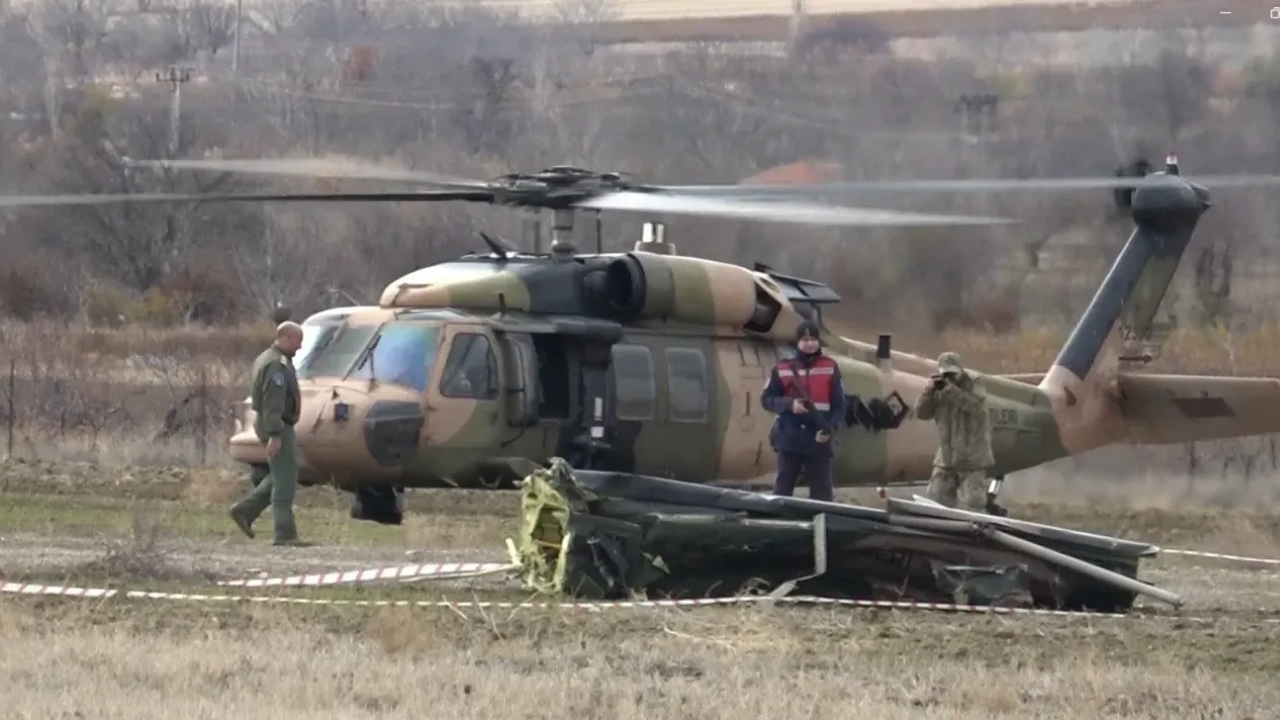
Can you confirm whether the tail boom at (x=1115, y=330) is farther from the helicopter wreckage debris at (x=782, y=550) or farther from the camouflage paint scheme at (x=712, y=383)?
the helicopter wreckage debris at (x=782, y=550)

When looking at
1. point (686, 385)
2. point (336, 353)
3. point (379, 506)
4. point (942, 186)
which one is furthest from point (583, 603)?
point (686, 385)

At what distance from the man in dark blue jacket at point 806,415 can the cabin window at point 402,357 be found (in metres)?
2.69

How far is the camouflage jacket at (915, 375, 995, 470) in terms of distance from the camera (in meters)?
16.3

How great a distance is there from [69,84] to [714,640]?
39072 millimetres

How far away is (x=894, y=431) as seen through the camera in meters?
18.9

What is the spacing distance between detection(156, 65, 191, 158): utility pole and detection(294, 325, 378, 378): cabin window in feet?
77.4

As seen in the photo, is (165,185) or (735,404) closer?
(735,404)

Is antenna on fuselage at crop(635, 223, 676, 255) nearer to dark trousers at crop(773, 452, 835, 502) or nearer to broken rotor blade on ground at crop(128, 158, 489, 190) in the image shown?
broken rotor blade on ground at crop(128, 158, 489, 190)

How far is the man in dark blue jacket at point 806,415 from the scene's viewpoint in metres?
14.9

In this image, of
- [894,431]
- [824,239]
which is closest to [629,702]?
[894,431]

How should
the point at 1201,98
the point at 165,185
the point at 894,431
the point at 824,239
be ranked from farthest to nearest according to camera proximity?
the point at 165,185 → the point at 1201,98 → the point at 824,239 → the point at 894,431

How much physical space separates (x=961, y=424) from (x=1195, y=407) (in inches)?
171

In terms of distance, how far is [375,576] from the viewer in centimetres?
1250

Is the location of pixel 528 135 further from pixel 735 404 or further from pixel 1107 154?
pixel 735 404
